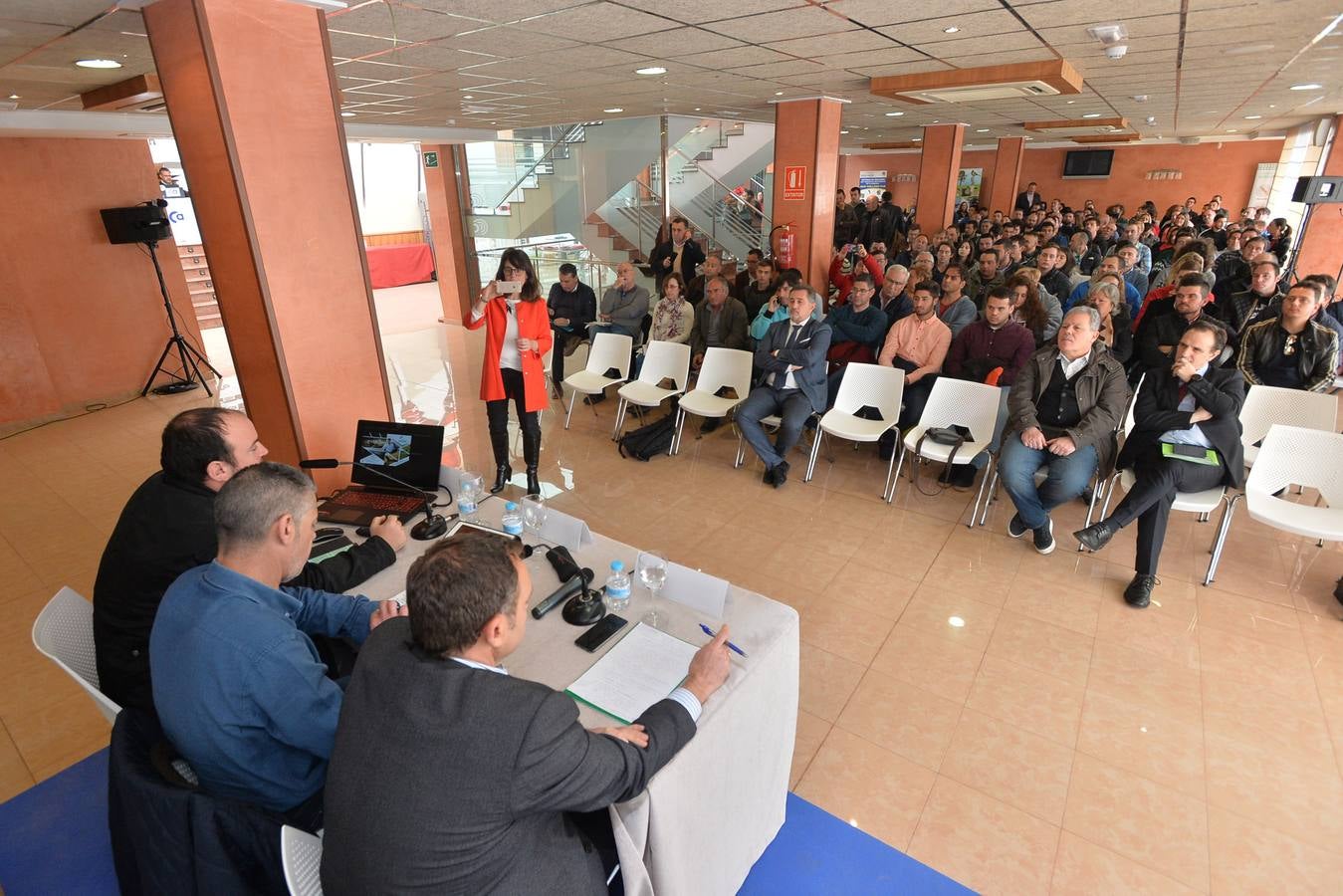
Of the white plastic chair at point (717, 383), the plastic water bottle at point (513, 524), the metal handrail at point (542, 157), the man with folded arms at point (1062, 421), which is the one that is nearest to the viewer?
the plastic water bottle at point (513, 524)

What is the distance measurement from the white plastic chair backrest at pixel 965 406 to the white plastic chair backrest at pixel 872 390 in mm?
258

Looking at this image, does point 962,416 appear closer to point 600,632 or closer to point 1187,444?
point 1187,444

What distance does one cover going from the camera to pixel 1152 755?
2.75m

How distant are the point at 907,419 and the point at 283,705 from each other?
488 centimetres

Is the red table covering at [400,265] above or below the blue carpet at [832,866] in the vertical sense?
above

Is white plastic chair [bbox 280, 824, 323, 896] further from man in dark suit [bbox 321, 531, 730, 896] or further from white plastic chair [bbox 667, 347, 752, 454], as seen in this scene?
white plastic chair [bbox 667, 347, 752, 454]

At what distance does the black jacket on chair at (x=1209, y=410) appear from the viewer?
3754 millimetres

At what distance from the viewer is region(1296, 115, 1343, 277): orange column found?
1064cm

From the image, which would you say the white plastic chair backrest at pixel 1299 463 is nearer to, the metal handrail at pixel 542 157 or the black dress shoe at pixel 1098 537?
the black dress shoe at pixel 1098 537

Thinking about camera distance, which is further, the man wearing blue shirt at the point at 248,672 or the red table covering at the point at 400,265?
the red table covering at the point at 400,265

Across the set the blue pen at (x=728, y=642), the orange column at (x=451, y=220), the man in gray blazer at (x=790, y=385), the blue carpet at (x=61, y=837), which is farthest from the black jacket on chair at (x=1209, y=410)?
the orange column at (x=451, y=220)

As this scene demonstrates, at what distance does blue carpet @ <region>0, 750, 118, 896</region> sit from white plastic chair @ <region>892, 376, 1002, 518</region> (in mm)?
4454

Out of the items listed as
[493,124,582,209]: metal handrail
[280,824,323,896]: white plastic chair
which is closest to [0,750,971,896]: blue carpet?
[280,824,323,896]: white plastic chair

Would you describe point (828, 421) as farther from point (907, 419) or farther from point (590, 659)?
point (590, 659)
